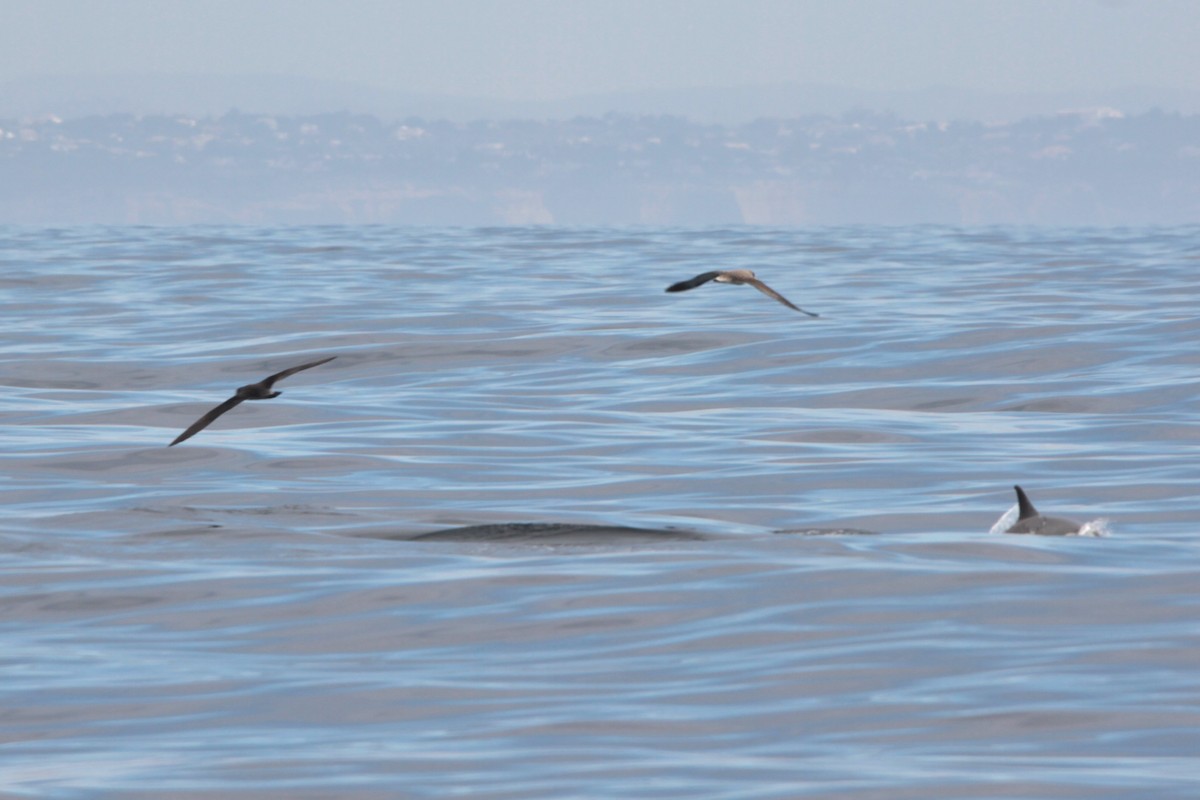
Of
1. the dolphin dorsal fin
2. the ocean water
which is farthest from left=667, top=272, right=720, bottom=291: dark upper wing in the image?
the dolphin dorsal fin

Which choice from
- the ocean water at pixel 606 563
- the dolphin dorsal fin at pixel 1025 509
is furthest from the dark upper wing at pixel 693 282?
the dolphin dorsal fin at pixel 1025 509

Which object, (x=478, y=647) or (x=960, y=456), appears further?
(x=960, y=456)

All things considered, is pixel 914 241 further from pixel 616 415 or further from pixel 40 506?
pixel 40 506

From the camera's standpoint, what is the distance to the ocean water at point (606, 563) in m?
7.42

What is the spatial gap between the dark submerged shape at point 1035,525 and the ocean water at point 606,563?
17 cm

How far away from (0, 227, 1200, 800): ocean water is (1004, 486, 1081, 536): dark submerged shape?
0.54 feet

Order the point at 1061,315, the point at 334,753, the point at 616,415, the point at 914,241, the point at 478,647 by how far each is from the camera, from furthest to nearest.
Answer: the point at 914,241
the point at 1061,315
the point at 616,415
the point at 478,647
the point at 334,753

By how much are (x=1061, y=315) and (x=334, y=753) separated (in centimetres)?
2599

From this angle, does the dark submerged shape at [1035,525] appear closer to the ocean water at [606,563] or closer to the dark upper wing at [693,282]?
the ocean water at [606,563]

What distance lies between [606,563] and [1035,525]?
111 inches

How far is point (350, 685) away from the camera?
337 inches

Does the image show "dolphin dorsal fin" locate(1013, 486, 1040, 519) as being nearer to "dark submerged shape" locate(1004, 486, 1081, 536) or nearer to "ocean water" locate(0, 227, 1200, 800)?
"dark submerged shape" locate(1004, 486, 1081, 536)

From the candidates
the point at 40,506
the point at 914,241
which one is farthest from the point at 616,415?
the point at 914,241

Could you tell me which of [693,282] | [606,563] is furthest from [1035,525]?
[606,563]
